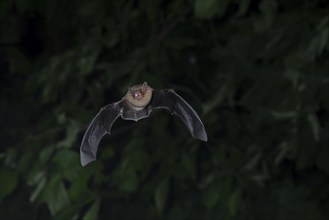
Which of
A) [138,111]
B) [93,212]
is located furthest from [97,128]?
[93,212]

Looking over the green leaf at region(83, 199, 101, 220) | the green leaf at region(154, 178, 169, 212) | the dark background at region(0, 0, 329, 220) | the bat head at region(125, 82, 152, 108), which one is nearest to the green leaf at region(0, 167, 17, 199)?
the dark background at region(0, 0, 329, 220)

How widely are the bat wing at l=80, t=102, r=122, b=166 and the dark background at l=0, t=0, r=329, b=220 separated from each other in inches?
42.1

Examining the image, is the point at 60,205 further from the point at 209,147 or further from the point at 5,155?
the point at 209,147

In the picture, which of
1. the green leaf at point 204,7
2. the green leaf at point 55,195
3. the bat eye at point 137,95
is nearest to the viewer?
the bat eye at point 137,95

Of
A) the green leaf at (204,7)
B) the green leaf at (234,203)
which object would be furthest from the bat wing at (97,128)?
the green leaf at (234,203)

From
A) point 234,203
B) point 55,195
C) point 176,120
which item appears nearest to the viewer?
point 55,195

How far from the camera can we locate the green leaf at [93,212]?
2.41 m

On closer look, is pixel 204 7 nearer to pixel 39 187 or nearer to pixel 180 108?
pixel 39 187

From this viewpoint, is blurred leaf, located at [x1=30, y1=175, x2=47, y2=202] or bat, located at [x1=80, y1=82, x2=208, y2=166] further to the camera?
blurred leaf, located at [x1=30, y1=175, x2=47, y2=202]

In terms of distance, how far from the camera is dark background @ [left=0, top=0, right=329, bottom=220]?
2435 millimetres

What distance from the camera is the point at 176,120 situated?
9.57 ft

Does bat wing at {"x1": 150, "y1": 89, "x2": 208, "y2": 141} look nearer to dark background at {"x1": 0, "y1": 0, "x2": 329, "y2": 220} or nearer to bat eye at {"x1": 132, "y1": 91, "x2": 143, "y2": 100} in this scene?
bat eye at {"x1": 132, "y1": 91, "x2": 143, "y2": 100}

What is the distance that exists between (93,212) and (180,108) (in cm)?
123

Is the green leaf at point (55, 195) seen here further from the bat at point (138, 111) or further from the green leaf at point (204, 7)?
the bat at point (138, 111)
